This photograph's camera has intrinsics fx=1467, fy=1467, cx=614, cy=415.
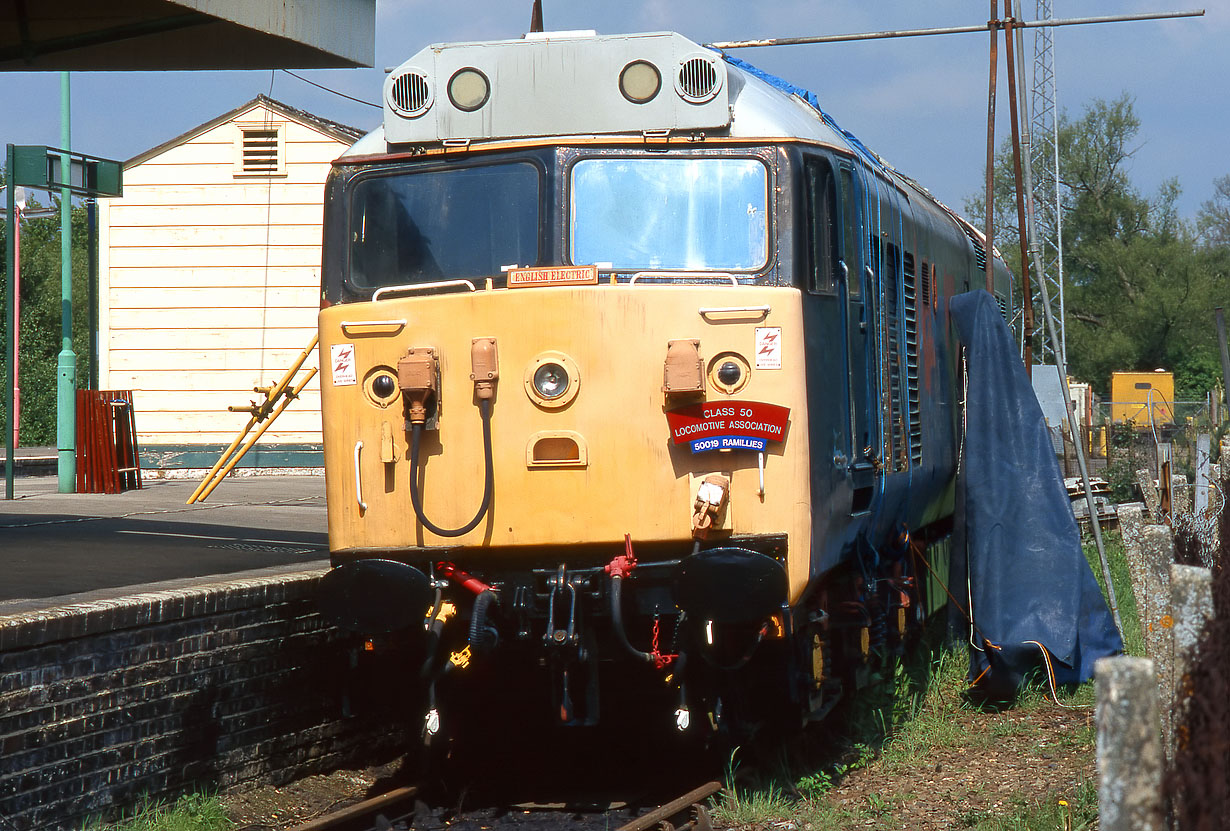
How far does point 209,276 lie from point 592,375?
16537 mm

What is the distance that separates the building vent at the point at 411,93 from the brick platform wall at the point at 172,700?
7.81 ft

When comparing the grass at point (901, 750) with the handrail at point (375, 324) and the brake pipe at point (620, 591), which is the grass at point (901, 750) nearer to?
the brake pipe at point (620, 591)

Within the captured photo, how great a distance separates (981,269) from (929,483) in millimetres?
4264

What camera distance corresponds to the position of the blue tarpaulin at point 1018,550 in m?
8.64

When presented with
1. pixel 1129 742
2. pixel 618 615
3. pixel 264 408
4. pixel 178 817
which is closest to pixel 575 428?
pixel 618 615

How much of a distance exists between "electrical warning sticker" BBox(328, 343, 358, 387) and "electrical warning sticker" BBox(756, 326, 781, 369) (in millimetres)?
1849

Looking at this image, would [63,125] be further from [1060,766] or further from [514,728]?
[1060,766]

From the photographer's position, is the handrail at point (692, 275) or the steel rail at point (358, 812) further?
the handrail at point (692, 275)

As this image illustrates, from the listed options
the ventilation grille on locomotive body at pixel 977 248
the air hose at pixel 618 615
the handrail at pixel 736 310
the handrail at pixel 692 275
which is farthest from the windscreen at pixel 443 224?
the ventilation grille on locomotive body at pixel 977 248

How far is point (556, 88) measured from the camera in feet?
22.0

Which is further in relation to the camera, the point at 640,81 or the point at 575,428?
the point at 640,81

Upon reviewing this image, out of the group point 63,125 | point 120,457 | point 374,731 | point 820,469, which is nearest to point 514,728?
point 374,731

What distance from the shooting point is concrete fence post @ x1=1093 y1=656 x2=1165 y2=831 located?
2.88 m

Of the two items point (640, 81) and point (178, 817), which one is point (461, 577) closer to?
point (178, 817)
